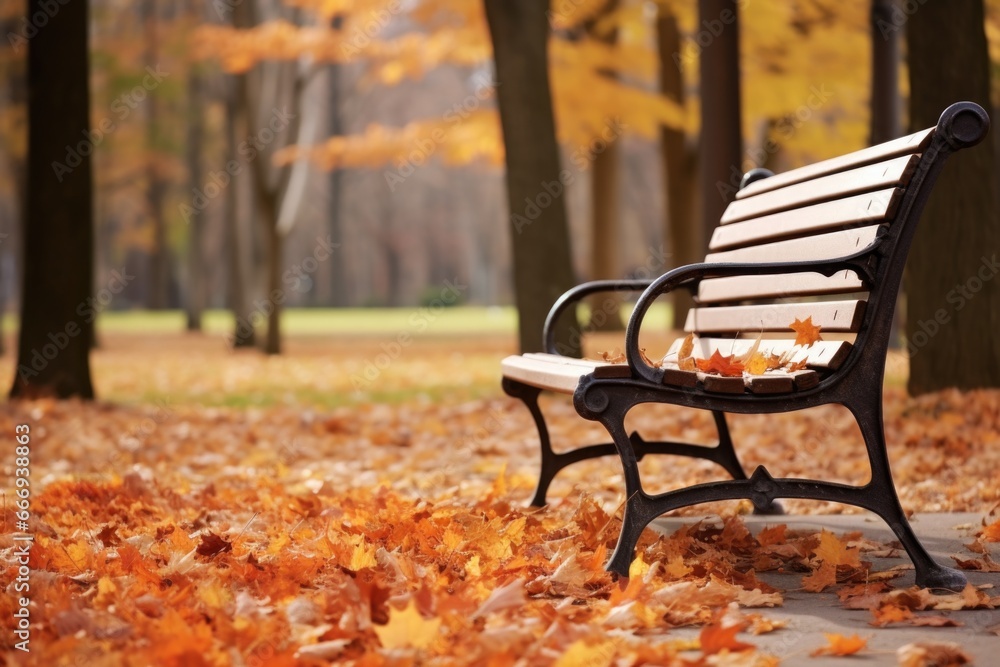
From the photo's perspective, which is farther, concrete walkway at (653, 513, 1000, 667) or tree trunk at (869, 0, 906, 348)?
tree trunk at (869, 0, 906, 348)

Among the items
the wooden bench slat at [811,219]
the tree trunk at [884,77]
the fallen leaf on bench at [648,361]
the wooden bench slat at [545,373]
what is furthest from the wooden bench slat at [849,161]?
the tree trunk at [884,77]

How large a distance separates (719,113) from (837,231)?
542 centimetres

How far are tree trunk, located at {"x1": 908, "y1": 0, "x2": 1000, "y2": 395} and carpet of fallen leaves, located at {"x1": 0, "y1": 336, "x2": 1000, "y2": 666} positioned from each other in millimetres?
406

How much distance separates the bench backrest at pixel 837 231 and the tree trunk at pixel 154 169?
53.2 ft

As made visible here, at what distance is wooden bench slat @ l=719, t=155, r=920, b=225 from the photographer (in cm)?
317

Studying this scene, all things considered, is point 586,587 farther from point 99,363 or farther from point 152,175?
point 152,175

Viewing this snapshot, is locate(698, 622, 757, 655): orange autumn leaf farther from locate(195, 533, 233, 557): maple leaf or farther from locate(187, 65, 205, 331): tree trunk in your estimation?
locate(187, 65, 205, 331): tree trunk

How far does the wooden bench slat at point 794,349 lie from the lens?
3115 millimetres

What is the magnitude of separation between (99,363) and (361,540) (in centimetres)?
1275

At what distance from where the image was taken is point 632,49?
556 inches

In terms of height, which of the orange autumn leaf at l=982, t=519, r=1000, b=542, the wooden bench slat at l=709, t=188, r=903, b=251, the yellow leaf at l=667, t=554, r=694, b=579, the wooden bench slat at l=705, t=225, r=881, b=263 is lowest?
the orange autumn leaf at l=982, t=519, r=1000, b=542

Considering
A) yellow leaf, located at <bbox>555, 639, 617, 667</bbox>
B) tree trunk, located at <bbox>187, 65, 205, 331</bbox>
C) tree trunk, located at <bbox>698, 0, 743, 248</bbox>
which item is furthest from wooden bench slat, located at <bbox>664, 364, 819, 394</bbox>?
tree trunk, located at <bbox>187, 65, 205, 331</bbox>

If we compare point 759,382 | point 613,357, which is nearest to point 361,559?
point 613,357

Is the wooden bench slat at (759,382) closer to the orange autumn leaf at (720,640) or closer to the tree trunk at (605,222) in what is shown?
the orange autumn leaf at (720,640)
